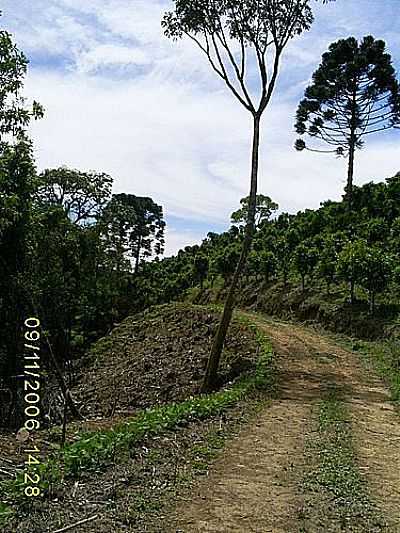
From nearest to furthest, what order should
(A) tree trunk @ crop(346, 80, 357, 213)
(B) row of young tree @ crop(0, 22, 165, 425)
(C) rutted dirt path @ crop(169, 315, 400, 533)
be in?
(C) rutted dirt path @ crop(169, 315, 400, 533), (B) row of young tree @ crop(0, 22, 165, 425), (A) tree trunk @ crop(346, 80, 357, 213)

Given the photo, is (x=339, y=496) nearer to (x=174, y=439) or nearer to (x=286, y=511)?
(x=286, y=511)

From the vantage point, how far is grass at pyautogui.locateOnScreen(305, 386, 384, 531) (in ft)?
17.3

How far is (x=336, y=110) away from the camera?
27.9 meters

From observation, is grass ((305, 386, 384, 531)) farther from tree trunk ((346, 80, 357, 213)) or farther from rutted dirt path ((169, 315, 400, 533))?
tree trunk ((346, 80, 357, 213))

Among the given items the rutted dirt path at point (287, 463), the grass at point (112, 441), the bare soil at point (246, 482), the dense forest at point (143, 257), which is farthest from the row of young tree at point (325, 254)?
the grass at point (112, 441)

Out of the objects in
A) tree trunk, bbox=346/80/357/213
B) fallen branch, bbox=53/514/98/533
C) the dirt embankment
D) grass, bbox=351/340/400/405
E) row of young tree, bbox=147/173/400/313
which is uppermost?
tree trunk, bbox=346/80/357/213

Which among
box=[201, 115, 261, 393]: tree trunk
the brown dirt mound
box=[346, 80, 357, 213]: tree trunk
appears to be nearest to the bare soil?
box=[201, 115, 261, 393]: tree trunk

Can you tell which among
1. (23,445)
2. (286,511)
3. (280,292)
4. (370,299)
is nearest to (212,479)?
(286,511)

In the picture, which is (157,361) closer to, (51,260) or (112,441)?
(51,260)

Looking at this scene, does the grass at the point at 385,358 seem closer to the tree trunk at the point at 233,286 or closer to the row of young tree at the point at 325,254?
the row of young tree at the point at 325,254

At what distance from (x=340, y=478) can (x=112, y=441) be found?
2408 mm

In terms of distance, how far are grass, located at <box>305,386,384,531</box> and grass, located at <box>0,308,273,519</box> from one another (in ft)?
4.25

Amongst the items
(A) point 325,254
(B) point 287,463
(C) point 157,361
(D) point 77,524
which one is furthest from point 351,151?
(D) point 77,524

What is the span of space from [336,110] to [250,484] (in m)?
24.1
